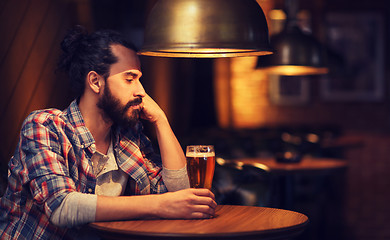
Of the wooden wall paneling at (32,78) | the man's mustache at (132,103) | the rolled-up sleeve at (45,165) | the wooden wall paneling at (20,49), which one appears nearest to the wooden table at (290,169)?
the wooden wall paneling at (32,78)

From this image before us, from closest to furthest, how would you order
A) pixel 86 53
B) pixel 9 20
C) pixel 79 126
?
pixel 79 126 < pixel 86 53 < pixel 9 20

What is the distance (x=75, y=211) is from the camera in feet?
5.36

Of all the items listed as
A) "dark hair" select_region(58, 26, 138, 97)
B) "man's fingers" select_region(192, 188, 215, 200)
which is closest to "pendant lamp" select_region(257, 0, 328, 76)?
"dark hair" select_region(58, 26, 138, 97)

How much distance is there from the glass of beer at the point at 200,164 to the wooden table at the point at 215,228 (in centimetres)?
13

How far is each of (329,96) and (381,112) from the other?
71 centimetres

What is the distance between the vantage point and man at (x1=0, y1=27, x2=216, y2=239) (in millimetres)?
1659

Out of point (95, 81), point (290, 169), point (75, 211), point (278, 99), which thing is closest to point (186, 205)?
point (75, 211)

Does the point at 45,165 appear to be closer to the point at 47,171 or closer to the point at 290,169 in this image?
the point at 47,171

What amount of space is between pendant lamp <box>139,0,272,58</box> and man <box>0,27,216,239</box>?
37cm

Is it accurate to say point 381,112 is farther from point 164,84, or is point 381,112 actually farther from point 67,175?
point 67,175

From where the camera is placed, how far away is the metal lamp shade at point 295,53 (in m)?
3.54

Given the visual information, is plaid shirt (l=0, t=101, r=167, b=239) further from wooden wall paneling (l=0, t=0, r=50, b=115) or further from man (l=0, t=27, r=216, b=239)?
wooden wall paneling (l=0, t=0, r=50, b=115)

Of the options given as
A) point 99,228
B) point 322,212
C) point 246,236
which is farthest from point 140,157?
point 322,212

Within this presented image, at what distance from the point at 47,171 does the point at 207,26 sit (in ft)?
2.11
